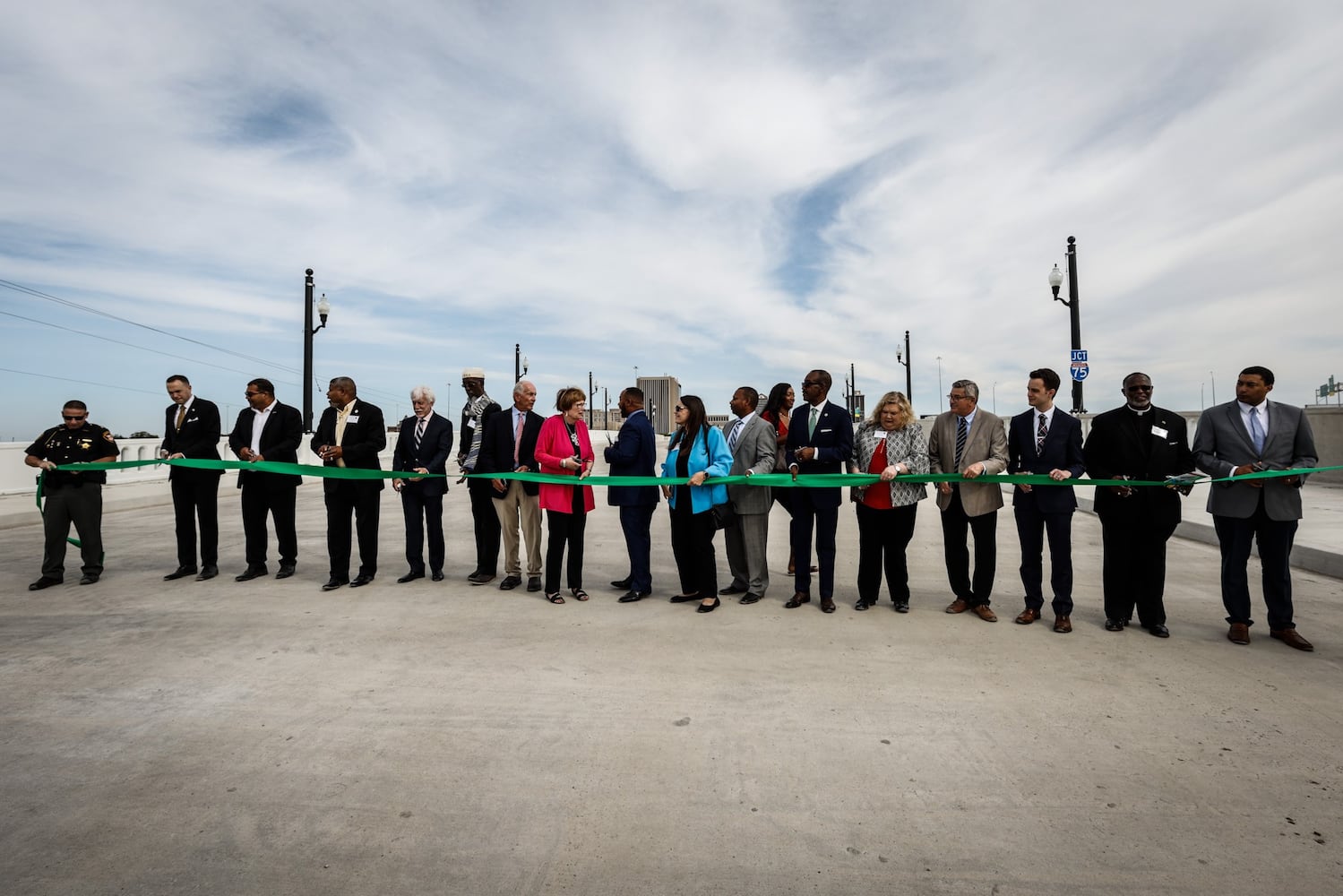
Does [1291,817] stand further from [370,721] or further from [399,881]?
[370,721]

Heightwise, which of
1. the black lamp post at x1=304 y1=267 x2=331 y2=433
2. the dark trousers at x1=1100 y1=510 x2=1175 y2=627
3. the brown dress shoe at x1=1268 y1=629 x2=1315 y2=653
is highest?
the black lamp post at x1=304 y1=267 x2=331 y2=433

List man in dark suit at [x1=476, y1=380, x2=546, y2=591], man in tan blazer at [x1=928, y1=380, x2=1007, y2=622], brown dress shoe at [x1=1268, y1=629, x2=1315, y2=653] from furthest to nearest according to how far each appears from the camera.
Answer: man in dark suit at [x1=476, y1=380, x2=546, y2=591] → man in tan blazer at [x1=928, y1=380, x2=1007, y2=622] → brown dress shoe at [x1=1268, y1=629, x2=1315, y2=653]

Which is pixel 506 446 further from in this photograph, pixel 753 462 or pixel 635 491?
pixel 753 462

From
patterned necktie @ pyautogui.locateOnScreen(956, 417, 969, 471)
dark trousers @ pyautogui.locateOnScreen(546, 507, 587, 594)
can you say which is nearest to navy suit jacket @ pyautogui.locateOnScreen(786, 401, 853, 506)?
patterned necktie @ pyautogui.locateOnScreen(956, 417, 969, 471)

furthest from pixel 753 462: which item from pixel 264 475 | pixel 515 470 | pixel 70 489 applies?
pixel 70 489

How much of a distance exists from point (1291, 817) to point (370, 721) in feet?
13.6

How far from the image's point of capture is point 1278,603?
529 centimetres

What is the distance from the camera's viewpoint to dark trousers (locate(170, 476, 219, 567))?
7.51 metres

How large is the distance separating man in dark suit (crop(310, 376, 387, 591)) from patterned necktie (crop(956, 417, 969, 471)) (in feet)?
17.9

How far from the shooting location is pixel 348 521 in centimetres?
745

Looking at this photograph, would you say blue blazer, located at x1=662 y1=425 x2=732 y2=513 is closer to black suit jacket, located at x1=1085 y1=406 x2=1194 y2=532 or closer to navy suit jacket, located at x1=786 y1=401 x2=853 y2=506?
navy suit jacket, located at x1=786 y1=401 x2=853 y2=506

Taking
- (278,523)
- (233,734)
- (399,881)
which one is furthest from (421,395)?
(399,881)

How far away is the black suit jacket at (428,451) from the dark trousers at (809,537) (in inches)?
139

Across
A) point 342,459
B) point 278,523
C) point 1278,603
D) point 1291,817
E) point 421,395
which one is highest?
point 421,395
